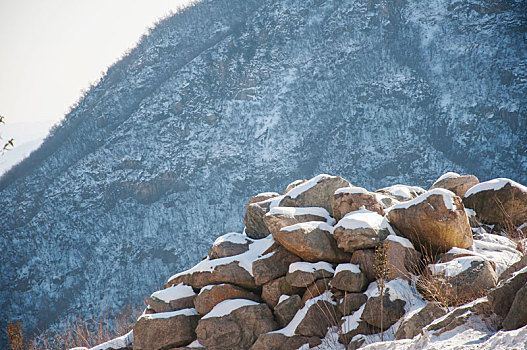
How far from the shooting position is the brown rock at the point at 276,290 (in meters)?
6.41

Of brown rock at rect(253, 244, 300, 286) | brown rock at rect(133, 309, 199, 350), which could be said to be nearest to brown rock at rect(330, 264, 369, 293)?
brown rock at rect(253, 244, 300, 286)

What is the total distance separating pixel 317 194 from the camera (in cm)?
810

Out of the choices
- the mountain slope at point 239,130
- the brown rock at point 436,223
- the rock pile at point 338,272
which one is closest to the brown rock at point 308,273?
the rock pile at point 338,272

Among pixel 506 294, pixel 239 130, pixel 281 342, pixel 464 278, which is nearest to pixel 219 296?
pixel 281 342

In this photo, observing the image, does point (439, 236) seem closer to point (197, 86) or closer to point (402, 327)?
point (402, 327)

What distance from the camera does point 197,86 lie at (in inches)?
2840

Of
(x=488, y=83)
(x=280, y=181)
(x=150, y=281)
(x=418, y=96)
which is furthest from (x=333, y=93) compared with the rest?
(x=150, y=281)

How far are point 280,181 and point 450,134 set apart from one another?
80.6 ft

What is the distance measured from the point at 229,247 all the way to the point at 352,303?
9.03 feet

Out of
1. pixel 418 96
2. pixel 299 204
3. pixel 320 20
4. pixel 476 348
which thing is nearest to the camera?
pixel 476 348

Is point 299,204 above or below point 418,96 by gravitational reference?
above

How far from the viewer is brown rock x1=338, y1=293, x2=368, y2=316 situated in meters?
5.65

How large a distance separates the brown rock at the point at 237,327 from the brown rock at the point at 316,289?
681 mm

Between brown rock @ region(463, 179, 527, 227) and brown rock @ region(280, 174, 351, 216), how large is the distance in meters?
2.37
